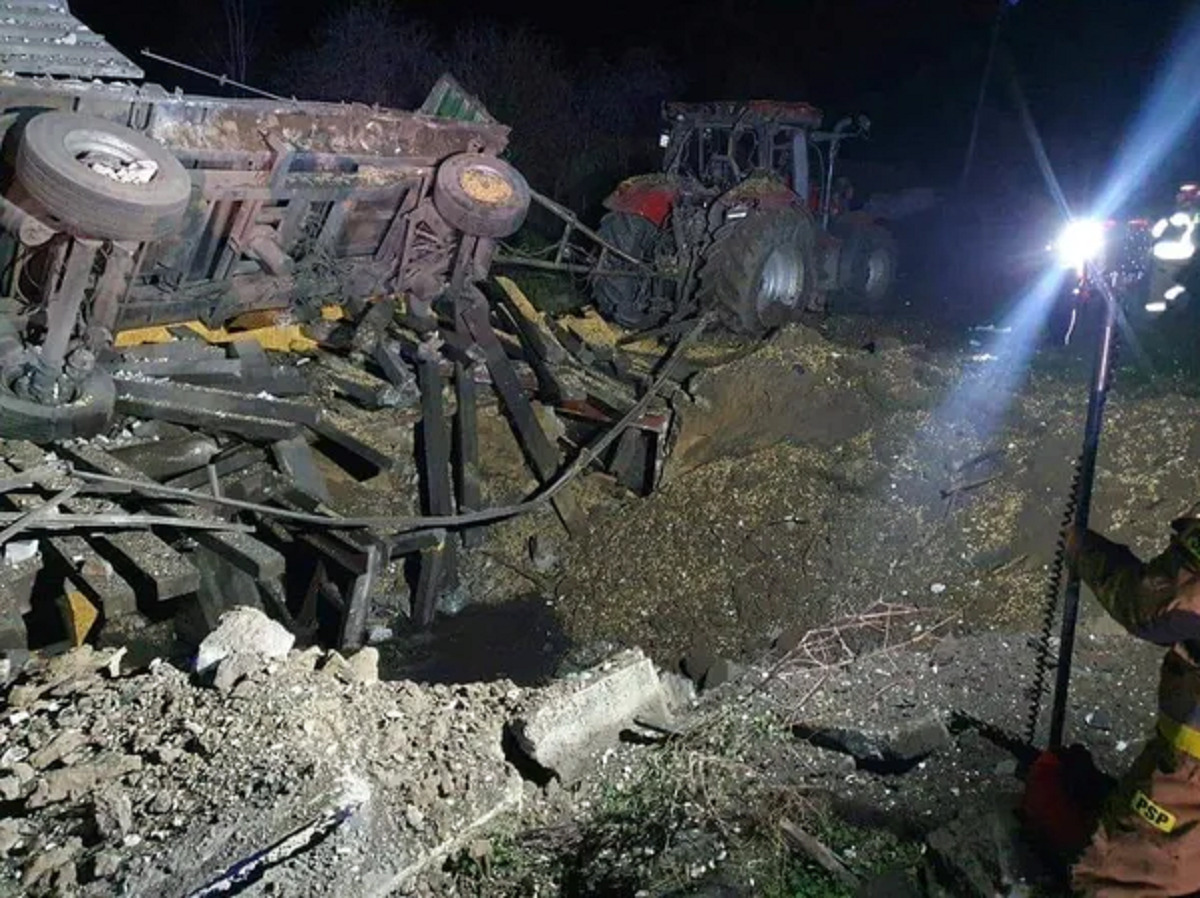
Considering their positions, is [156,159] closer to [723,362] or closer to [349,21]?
[723,362]

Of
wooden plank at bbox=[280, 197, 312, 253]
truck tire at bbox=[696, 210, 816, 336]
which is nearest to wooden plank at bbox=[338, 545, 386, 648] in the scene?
wooden plank at bbox=[280, 197, 312, 253]

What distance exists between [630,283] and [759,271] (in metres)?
1.35

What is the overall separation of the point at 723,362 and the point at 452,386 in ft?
7.63

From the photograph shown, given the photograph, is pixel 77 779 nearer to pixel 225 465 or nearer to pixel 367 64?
pixel 225 465

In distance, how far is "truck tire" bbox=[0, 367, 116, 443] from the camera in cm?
461

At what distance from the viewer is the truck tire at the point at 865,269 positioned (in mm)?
10172

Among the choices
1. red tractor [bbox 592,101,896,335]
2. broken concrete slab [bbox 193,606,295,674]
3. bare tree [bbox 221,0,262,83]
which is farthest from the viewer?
bare tree [bbox 221,0,262,83]

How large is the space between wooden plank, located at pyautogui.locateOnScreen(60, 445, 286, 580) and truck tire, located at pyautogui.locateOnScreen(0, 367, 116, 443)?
0.10 m

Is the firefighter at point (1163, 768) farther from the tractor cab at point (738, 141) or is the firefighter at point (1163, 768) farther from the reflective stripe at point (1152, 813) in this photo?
the tractor cab at point (738, 141)

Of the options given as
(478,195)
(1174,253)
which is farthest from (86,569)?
(1174,253)

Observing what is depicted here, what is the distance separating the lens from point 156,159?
4.71 metres

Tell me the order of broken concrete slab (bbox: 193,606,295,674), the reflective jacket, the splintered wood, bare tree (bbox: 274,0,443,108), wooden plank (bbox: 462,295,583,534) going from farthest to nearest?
bare tree (bbox: 274,0,443,108) < wooden plank (bbox: 462,295,583,534) < the splintered wood < broken concrete slab (bbox: 193,606,295,674) < the reflective jacket

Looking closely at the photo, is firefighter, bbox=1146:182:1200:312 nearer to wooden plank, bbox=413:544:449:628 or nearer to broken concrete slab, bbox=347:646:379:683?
wooden plank, bbox=413:544:449:628

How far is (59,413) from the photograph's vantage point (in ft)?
15.4
